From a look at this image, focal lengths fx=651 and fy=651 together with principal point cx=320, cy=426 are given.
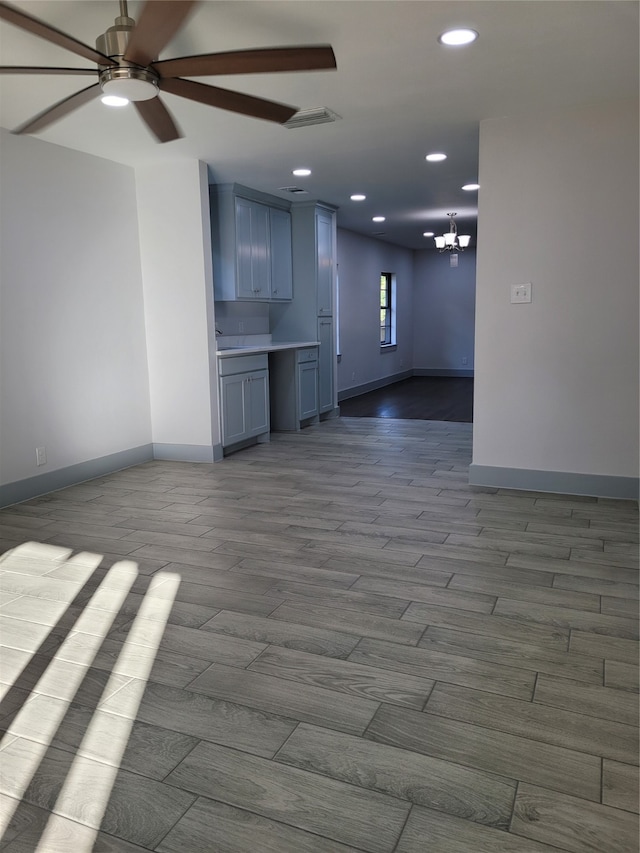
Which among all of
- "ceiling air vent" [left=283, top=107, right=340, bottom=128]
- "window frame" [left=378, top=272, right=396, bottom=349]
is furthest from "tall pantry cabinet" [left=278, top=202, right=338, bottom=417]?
"window frame" [left=378, top=272, right=396, bottom=349]

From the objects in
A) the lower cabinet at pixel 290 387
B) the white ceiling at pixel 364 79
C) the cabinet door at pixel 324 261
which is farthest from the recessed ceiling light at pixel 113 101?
the cabinet door at pixel 324 261

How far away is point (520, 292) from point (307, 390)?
307 centimetres

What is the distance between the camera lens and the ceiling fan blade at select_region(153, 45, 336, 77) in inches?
90.2

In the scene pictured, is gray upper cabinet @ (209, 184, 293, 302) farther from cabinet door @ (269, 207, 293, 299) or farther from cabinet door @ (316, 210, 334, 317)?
cabinet door @ (316, 210, 334, 317)

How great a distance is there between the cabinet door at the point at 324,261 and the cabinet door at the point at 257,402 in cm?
146

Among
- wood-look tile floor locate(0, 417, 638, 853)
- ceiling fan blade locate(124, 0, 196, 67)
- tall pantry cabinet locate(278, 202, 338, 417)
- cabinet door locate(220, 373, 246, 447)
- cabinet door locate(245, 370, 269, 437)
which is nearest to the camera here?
wood-look tile floor locate(0, 417, 638, 853)

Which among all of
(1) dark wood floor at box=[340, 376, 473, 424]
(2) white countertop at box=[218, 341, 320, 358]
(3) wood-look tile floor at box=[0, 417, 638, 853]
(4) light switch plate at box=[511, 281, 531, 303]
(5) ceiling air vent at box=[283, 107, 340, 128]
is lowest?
(3) wood-look tile floor at box=[0, 417, 638, 853]

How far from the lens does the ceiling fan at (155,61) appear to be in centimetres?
209

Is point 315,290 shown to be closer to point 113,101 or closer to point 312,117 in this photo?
point 312,117

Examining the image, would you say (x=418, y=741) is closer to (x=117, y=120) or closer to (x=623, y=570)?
(x=623, y=570)

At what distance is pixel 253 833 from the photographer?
1.50m

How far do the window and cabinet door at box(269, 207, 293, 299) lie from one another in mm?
4238

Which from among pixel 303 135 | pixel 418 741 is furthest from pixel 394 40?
pixel 418 741

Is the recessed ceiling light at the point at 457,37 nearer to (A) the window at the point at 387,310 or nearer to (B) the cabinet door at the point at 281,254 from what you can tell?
(B) the cabinet door at the point at 281,254
